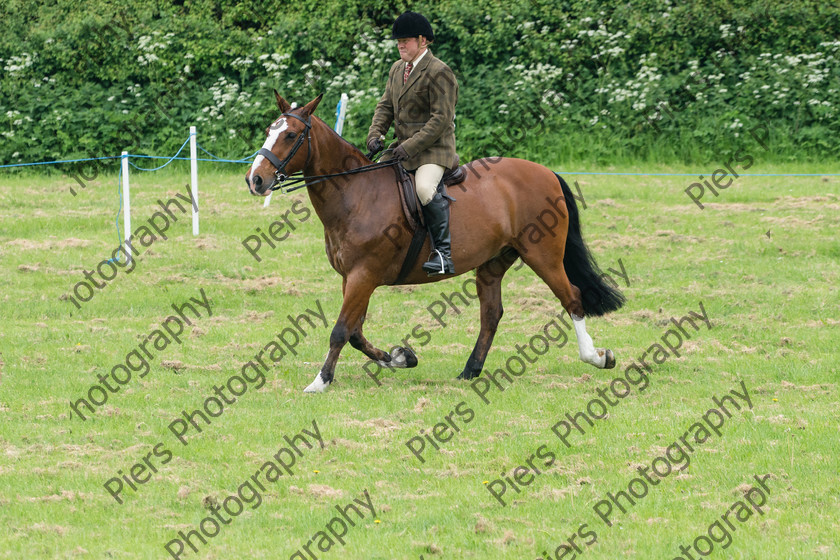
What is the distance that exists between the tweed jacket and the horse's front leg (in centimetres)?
110

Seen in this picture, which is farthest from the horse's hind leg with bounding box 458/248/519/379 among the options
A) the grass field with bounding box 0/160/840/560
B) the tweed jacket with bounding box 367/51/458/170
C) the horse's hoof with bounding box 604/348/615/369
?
the tweed jacket with bounding box 367/51/458/170

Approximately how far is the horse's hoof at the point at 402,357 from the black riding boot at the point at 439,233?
0.91m

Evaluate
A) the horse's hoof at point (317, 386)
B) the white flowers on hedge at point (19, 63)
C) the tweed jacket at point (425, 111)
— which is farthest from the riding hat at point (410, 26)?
the white flowers on hedge at point (19, 63)

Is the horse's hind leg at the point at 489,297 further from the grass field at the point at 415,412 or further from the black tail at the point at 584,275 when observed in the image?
the black tail at the point at 584,275

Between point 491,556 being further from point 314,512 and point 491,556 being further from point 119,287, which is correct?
point 119,287

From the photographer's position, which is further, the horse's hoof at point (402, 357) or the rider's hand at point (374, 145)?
the horse's hoof at point (402, 357)

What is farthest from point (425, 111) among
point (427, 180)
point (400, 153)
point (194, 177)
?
point (194, 177)

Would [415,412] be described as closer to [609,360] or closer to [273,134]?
[609,360]

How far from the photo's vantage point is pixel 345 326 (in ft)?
29.3

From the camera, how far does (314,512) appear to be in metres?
6.29

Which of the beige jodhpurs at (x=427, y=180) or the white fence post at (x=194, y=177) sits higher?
the beige jodhpurs at (x=427, y=180)

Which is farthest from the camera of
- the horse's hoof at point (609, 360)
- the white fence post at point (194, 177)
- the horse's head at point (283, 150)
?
the white fence post at point (194, 177)

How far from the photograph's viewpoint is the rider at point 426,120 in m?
8.87

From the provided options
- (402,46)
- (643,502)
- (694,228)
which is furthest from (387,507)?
(694,228)
